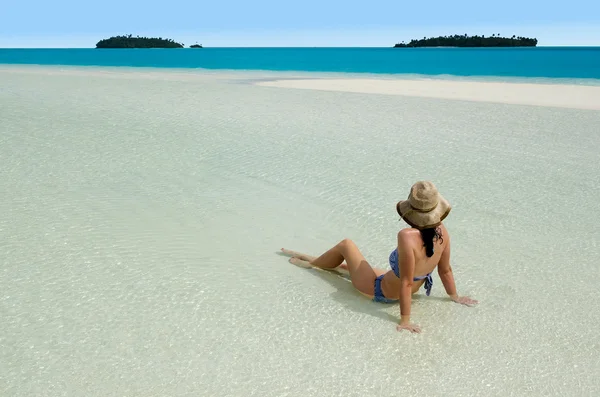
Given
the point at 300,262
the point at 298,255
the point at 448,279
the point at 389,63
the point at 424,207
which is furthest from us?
the point at 389,63

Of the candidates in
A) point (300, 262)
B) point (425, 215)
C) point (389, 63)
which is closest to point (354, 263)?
point (300, 262)

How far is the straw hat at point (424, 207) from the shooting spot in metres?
3.21

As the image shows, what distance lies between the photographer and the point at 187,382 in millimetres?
2930

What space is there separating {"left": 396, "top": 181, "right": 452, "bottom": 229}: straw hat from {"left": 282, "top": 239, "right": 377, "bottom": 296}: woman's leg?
0.63 metres

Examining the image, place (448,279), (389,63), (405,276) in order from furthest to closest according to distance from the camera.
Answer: (389,63) < (448,279) < (405,276)

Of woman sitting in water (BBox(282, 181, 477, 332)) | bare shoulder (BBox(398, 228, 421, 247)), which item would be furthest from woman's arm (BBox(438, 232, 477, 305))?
bare shoulder (BBox(398, 228, 421, 247))

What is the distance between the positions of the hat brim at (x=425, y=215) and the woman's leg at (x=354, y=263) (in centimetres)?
62

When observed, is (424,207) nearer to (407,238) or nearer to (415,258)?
(407,238)

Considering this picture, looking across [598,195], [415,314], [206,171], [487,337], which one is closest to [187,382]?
[415,314]

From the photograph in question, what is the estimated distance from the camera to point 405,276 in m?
3.34

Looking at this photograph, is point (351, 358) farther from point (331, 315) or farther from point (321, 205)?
point (321, 205)

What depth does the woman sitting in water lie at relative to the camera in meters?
3.26

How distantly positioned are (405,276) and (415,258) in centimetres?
12

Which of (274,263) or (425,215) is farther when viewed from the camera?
(274,263)
